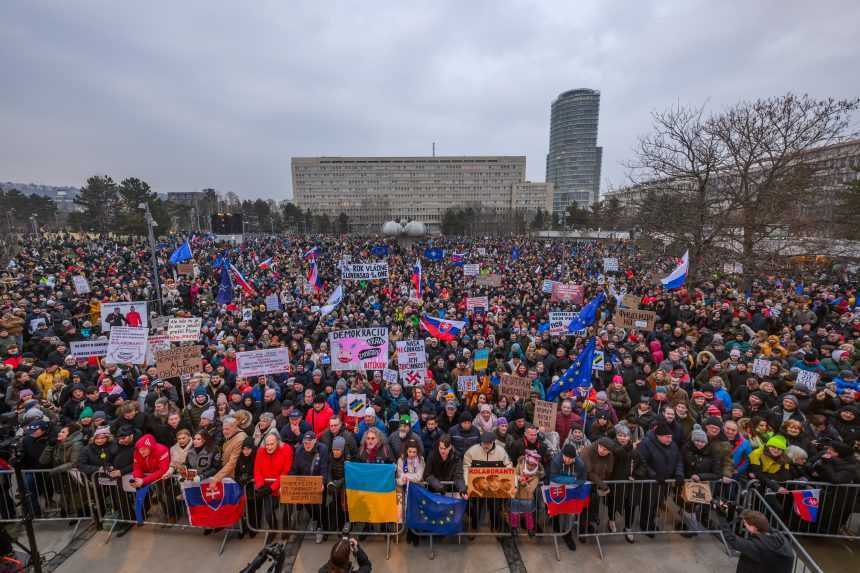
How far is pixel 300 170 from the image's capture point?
13138 cm

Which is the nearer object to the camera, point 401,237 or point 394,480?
point 394,480

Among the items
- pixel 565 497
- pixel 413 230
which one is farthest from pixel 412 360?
pixel 413 230

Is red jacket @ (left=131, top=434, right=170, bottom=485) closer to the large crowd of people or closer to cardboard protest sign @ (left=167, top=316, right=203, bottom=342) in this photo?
the large crowd of people

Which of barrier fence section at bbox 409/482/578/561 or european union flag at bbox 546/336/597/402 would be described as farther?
european union flag at bbox 546/336/597/402

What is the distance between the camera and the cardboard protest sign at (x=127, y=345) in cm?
817

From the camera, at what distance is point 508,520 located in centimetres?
486

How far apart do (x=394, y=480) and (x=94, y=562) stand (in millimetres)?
3656

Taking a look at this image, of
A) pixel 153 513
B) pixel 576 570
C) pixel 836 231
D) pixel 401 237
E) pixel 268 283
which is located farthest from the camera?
pixel 401 237

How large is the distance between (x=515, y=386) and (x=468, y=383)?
86 centimetres

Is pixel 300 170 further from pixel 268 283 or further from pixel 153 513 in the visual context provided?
pixel 153 513

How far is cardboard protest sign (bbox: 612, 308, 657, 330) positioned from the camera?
35.6 feet

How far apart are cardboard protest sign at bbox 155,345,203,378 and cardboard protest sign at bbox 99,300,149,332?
4.77 m

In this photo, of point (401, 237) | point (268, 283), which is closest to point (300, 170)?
point (401, 237)

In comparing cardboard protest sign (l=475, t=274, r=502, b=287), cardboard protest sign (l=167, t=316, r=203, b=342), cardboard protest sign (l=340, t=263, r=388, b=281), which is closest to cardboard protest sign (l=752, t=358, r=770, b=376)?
cardboard protest sign (l=340, t=263, r=388, b=281)
